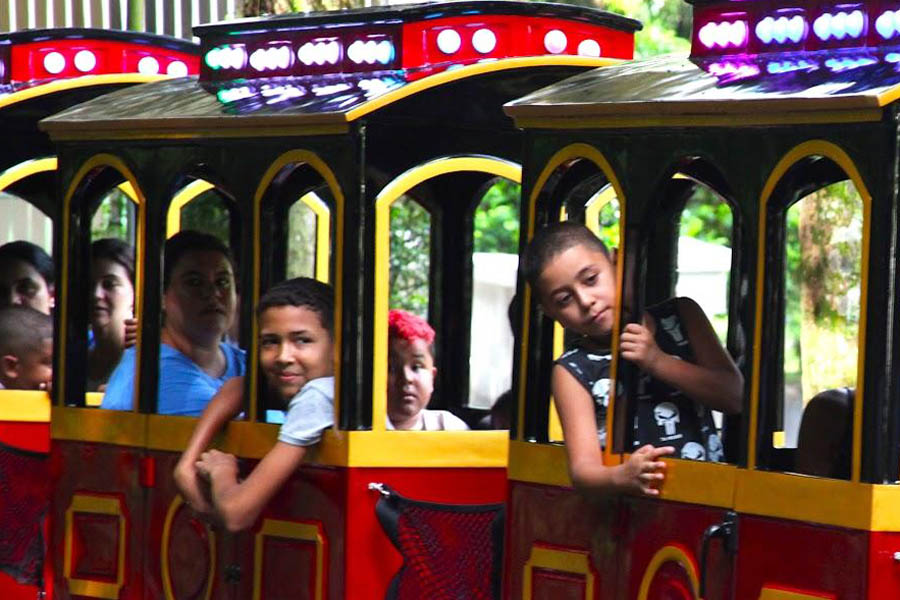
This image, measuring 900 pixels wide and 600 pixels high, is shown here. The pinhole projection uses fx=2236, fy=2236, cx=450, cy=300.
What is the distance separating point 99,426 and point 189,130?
1.21 metres

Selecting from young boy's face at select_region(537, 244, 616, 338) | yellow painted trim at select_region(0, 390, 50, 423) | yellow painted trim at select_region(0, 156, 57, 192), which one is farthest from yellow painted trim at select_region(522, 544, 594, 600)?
yellow painted trim at select_region(0, 156, 57, 192)

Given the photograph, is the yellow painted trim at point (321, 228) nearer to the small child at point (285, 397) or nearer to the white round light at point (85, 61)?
the white round light at point (85, 61)

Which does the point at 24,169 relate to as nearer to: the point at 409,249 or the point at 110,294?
the point at 110,294

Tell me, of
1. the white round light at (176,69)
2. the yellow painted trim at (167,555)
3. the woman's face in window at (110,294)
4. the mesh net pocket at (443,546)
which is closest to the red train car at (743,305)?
the mesh net pocket at (443,546)

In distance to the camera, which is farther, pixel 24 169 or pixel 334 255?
pixel 24 169

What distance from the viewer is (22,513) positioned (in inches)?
348

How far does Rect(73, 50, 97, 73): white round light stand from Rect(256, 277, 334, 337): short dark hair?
2587mm

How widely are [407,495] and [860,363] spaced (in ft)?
6.73

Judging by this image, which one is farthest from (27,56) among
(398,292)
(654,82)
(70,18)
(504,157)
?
(398,292)

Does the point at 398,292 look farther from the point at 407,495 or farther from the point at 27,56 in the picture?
the point at 407,495

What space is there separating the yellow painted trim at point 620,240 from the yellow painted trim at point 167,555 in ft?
4.91

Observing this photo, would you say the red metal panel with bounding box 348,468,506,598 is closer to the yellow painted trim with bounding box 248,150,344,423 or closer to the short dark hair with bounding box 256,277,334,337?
the yellow painted trim with bounding box 248,150,344,423

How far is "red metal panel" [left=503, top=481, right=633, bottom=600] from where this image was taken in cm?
607

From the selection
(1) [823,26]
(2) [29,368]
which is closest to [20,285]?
(2) [29,368]
